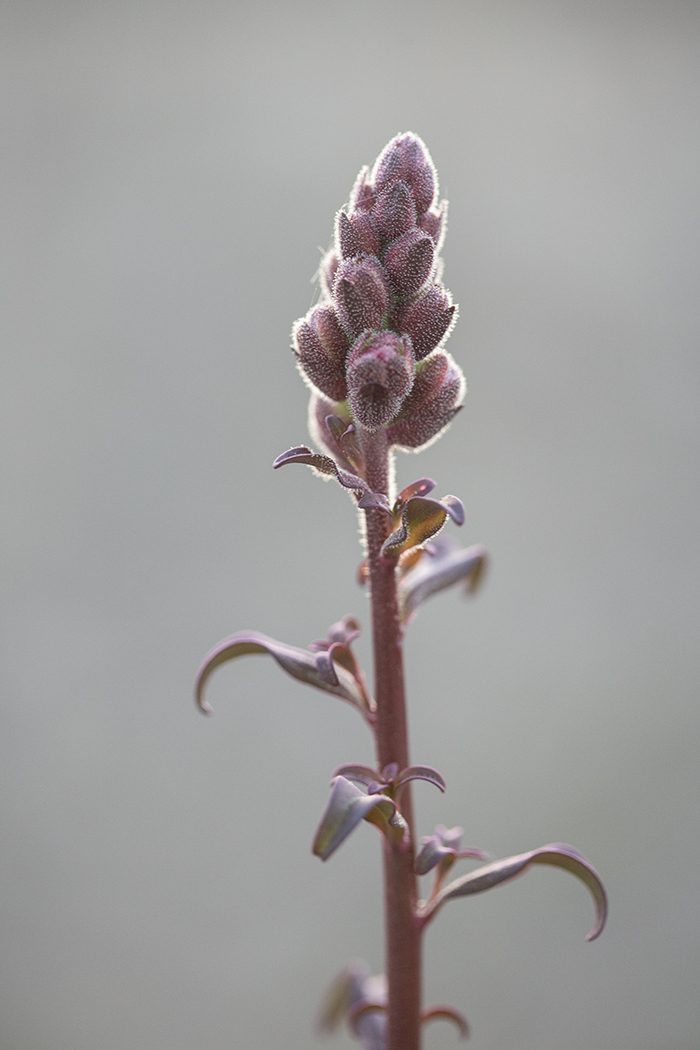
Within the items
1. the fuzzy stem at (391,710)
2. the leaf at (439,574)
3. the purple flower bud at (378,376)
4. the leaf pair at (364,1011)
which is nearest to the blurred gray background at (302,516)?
the leaf pair at (364,1011)

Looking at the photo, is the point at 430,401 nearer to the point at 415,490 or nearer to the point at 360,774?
the point at 415,490

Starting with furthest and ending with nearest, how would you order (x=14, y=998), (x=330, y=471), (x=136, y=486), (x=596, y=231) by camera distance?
1. (x=596, y=231)
2. (x=136, y=486)
3. (x=14, y=998)
4. (x=330, y=471)

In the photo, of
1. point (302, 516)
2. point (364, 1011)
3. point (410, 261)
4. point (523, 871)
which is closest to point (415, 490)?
point (410, 261)

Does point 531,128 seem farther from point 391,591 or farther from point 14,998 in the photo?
point 14,998

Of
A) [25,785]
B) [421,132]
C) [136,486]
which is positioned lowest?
[25,785]

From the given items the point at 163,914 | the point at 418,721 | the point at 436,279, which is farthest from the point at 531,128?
the point at 163,914

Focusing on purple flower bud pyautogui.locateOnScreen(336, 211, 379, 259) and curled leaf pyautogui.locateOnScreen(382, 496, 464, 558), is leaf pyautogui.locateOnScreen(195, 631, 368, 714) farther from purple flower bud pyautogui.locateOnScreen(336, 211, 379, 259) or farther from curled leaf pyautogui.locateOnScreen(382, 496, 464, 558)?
purple flower bud pyautogui.locateOnScreen(336, 211, 379, 259)

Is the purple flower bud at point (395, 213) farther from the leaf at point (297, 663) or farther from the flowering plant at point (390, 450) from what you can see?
the leaf at point (297, 663)

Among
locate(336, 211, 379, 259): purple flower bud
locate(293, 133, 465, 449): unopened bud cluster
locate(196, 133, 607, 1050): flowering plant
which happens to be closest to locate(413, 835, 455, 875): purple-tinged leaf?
locate(196, 133, 607, 1050): flowering plant
